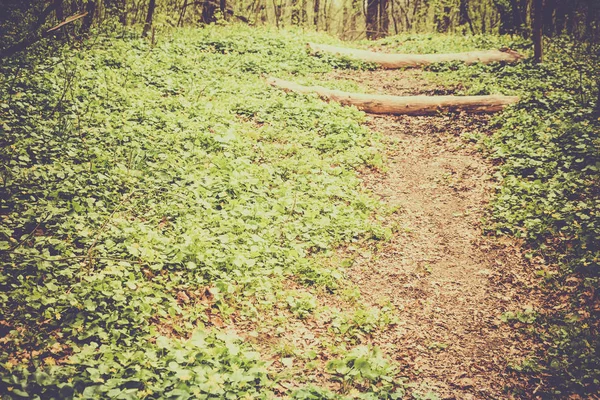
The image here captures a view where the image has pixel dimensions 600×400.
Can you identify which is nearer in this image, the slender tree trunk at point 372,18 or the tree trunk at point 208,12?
the tree trunk at point 208,12

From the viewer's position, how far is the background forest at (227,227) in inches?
163

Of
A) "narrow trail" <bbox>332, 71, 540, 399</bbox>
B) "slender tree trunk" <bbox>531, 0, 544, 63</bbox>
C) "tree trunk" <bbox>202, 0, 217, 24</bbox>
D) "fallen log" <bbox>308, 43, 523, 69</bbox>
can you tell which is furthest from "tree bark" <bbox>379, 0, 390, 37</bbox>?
"narrow trail" <bbox>332, 71, 540, 399</bbox>

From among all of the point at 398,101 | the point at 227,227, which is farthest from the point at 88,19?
the point at 227,227

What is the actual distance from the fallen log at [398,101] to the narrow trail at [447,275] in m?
1.08

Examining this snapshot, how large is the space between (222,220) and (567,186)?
6332 mm

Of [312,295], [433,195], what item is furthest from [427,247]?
[312,295]

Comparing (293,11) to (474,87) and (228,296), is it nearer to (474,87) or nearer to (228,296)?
(474,87)

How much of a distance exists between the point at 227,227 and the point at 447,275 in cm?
370

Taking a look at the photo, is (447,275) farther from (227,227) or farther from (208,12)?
(208,12)

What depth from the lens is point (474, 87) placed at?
12.1 metres

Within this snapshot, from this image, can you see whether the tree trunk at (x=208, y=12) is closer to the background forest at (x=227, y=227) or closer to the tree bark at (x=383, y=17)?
the background forest at (x=227, y=227)

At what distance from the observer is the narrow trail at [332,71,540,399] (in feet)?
15.5

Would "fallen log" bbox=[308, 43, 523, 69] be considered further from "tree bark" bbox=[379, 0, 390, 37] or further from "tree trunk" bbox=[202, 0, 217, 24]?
"tree bark" bbox=[379, 0, 390, 37]

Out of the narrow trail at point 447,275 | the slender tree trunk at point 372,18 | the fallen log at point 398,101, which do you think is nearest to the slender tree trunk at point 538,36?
the fallen log at point 398,101
